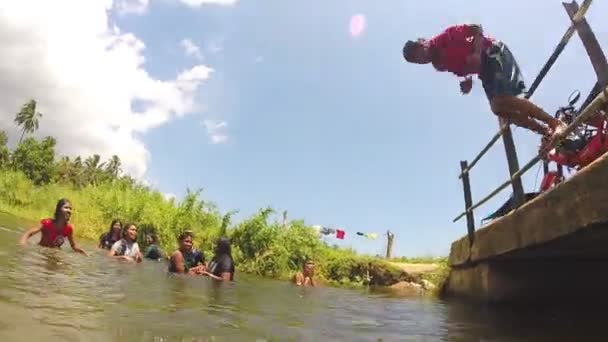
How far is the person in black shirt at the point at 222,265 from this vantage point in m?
8.83

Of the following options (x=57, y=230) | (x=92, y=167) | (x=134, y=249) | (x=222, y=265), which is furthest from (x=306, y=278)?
(x=92, y=167)

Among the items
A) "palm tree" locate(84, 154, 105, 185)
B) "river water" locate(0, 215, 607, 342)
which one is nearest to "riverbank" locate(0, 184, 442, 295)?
"river water" locate(0, 215, 607, 342)

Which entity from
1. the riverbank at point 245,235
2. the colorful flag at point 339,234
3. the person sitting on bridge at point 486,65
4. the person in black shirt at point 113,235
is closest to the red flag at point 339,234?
the colorful flag at point 339,234

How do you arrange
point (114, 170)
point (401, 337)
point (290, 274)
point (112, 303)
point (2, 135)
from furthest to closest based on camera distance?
point (114, 170)
point (2, 135)
point (290, 274)
point (401, 337)
point (112, 303)

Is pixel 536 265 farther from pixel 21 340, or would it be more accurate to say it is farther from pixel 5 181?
pixel 5 181

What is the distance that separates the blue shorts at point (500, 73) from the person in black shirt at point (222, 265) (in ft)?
16.7

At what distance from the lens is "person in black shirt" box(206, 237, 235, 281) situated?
29.0 ft

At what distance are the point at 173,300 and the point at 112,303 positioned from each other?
35.2 inches

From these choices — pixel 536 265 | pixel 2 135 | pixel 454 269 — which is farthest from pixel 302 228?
pixel 2 135

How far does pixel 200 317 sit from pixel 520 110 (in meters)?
3.33

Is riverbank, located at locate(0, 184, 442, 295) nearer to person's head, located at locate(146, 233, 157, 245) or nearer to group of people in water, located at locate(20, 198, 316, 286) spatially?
person's head, located at locate(146, 233, 157, 245)

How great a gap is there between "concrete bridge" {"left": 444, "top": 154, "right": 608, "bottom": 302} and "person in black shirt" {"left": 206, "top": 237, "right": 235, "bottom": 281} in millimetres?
3445

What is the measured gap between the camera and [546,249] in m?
4.46

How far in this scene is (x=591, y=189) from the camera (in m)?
3.25
